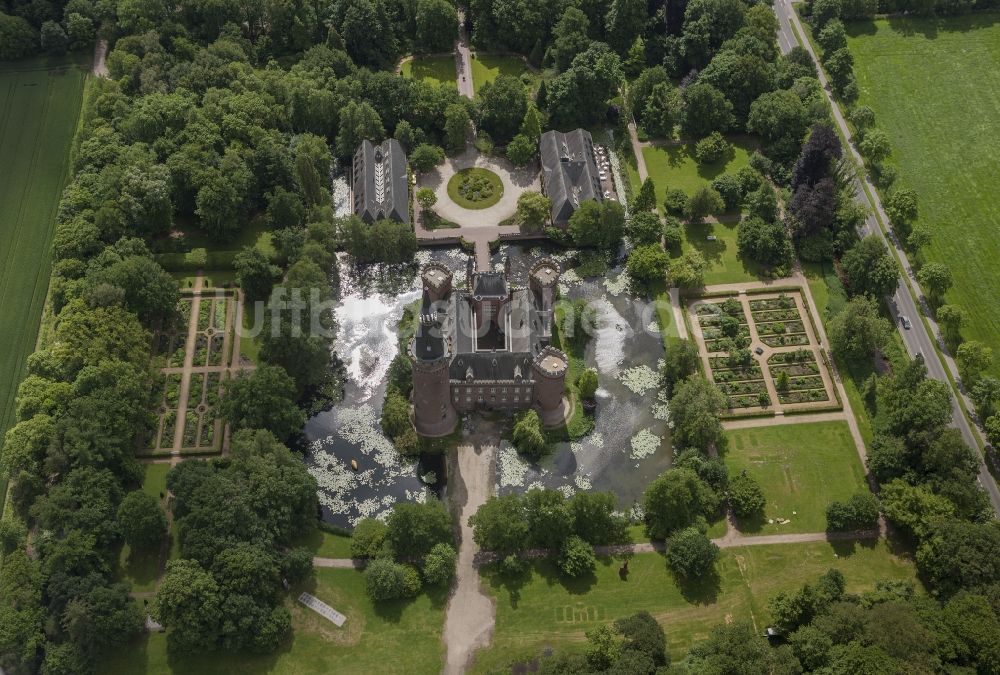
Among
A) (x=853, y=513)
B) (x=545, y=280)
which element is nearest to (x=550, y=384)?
(x=545, y=280)

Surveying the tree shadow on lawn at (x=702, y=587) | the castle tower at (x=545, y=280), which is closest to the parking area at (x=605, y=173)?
the castle tower at (x=545, y=280)

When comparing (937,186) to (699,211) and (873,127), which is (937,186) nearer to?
(873,127)

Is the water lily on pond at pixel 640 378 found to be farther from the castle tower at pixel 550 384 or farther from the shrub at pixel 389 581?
the shrub at pixel 389 581

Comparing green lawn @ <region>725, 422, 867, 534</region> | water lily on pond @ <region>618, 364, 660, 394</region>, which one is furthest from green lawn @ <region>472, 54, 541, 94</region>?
green lawn @ <region>725, 422, 867, 534</region>


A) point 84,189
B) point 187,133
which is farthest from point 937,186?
point 84,189

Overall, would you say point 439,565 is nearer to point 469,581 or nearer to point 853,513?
point 469,581

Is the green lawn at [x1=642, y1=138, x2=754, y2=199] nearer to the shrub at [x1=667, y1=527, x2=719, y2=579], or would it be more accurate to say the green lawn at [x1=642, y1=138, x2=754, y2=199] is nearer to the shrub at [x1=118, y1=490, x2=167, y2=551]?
the shrub at [x1=667, y1=527, x2=719, y2=579]
